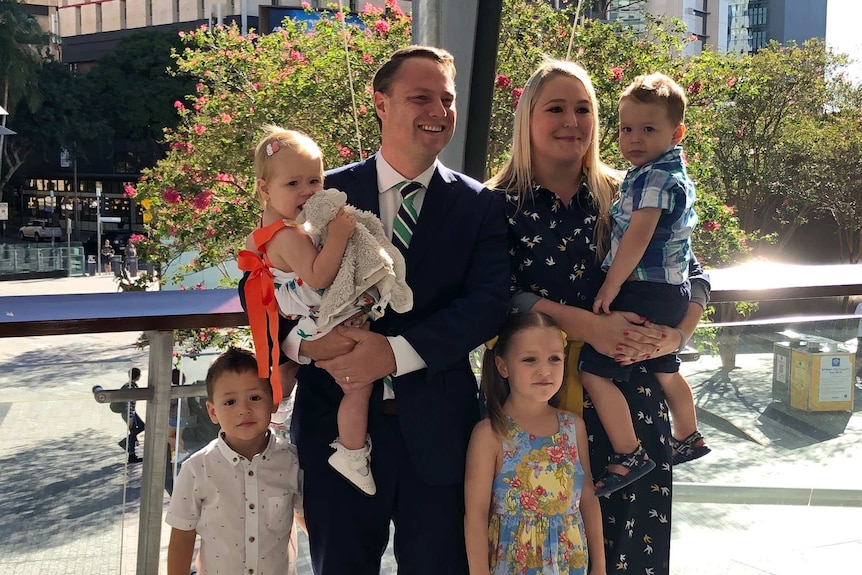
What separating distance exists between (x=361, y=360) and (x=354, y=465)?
0.23 metres

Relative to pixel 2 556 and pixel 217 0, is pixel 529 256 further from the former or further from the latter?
pixel 217 0

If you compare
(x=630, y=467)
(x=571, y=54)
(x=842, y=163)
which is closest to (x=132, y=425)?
(x=630, y=467)

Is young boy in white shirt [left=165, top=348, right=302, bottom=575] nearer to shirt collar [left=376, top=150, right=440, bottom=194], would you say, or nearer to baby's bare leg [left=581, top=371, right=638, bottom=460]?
shirt collar [left=376, top=150, right=440, bottom=194]

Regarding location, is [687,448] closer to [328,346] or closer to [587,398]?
[587,398]

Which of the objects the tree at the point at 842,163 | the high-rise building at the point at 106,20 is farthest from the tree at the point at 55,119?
the tree at the point at 842,163

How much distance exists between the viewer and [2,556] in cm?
205

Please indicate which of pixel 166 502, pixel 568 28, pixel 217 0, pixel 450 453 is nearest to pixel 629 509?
pixel 450 453

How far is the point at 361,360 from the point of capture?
1757 mm

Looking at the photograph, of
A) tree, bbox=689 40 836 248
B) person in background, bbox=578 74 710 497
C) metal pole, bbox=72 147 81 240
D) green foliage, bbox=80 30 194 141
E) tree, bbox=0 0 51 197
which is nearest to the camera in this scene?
person in background, bbox=578 74 710 497

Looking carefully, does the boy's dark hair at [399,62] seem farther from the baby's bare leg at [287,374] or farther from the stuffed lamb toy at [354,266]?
the baby's bare leg at [287,374]

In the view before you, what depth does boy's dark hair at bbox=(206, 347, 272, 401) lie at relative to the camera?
76.4 inches

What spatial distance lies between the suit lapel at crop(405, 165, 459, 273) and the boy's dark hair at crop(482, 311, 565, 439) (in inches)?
10.1

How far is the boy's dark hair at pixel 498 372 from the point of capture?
1912mm

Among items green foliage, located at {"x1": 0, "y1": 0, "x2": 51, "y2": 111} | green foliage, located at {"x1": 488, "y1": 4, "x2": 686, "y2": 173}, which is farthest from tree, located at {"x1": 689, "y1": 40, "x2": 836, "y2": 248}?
green foliage, located at {"x1": 0, "y1": 0, "x2": 51, "y2": 111}
